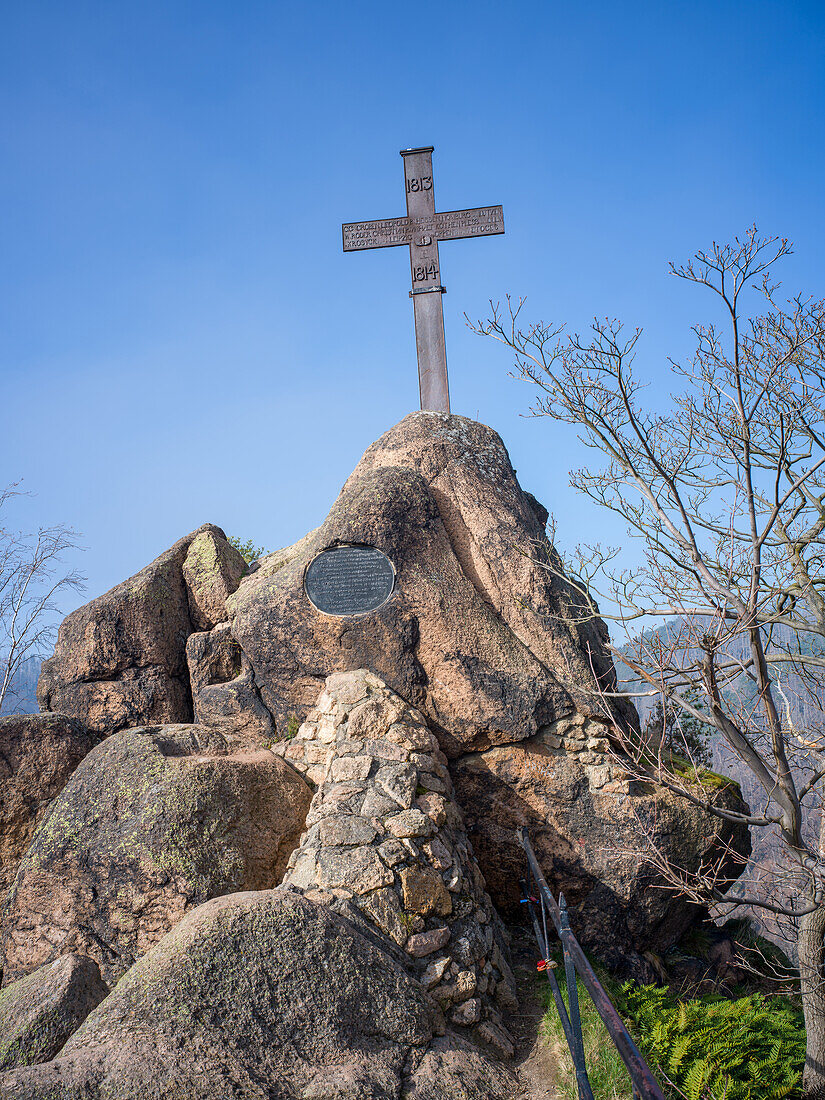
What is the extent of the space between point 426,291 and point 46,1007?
7303mm

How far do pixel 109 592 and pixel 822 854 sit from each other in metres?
6.43

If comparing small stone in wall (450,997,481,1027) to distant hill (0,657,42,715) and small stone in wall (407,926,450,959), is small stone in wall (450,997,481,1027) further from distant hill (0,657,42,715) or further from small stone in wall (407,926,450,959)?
distant hill (0,657,42,715)

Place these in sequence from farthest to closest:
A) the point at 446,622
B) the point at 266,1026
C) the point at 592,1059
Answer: the point at 446,622, the point at 592,1059, the point at 266,1026

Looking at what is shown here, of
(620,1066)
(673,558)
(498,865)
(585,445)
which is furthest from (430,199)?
(620,1066)

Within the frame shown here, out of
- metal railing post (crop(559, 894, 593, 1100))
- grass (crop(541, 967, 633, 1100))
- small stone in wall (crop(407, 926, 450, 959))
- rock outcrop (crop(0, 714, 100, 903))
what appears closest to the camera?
metal railing post (crop(559, 894, 593, 1100))

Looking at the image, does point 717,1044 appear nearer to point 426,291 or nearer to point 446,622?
point 446,622

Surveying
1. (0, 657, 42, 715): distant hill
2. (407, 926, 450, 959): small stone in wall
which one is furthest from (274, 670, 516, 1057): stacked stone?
(0, 657, 42, 715): distant hill

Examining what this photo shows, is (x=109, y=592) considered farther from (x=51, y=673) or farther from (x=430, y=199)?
(x=430, y=199)

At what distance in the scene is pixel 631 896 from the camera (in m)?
Answer: 5.93

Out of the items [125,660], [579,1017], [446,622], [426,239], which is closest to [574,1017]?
[579,1017]

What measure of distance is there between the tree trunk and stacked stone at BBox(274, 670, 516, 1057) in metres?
2.00

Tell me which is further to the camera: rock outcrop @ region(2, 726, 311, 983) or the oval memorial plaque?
the oval memorial plaque

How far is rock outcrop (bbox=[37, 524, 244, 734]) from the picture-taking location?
705cm

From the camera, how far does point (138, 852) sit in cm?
493
